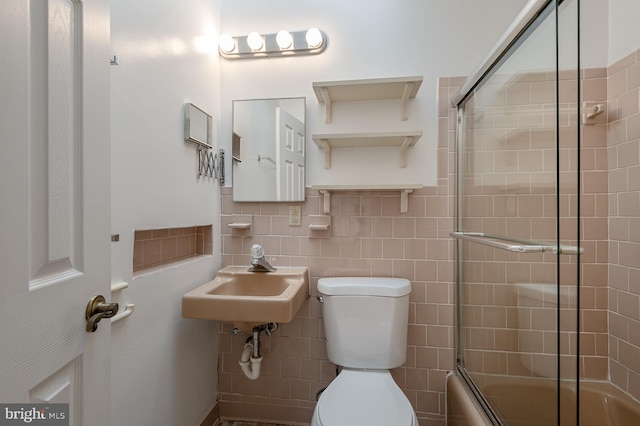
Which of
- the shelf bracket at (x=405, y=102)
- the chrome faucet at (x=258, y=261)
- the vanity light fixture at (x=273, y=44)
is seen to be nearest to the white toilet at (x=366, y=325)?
the chrome faucet at (x=258, y=261)

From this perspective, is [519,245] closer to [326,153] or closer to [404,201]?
[404,201]

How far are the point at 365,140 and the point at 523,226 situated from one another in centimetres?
82

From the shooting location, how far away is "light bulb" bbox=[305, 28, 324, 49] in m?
1.68

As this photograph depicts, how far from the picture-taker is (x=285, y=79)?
1.76 m

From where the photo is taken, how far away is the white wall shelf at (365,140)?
150 centimetres

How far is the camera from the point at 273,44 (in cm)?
173

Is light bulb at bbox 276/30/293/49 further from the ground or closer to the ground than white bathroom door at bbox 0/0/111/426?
further from the ground

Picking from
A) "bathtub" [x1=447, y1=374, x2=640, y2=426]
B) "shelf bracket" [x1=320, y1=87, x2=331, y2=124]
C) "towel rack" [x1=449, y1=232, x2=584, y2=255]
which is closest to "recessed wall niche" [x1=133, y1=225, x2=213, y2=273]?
"shelf bracket" [x1=320, y1=87, x2=331, y2=124]

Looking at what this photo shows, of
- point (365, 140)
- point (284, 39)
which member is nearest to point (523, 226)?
point (365, 140)

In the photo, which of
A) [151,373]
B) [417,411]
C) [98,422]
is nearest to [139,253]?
[151,373]

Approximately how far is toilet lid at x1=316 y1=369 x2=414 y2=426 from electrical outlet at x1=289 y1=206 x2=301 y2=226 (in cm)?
80

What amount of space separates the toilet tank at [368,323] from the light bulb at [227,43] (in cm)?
142

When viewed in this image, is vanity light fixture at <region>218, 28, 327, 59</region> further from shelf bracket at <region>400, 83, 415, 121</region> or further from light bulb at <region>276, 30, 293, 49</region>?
shelf bracket at <region>400, 83, 415, 121</region>

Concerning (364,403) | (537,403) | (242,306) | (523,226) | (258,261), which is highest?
(523,226)
